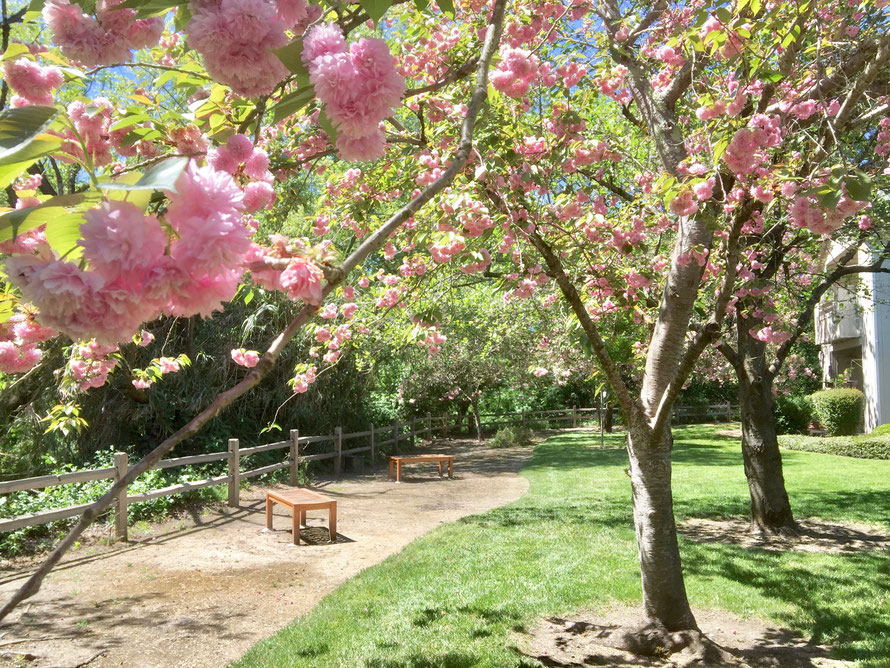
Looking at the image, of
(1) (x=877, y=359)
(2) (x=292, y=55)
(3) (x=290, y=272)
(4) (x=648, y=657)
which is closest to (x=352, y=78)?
(2) (x=292, y=55)

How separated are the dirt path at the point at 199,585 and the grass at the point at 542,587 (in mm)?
420

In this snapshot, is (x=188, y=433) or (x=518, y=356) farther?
(x=518, y=356)

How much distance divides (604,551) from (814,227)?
5.09 m

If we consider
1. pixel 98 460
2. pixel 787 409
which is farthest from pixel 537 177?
pixel 787 409

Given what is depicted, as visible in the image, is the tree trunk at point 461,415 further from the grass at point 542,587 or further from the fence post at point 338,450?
the grass at point 542,587

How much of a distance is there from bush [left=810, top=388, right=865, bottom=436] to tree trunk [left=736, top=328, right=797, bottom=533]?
12918 millimetres

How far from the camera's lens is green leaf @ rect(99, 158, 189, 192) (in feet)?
2.56

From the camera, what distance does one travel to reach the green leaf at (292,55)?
4.03ft

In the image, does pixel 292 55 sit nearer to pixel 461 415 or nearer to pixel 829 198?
pixel 829 198

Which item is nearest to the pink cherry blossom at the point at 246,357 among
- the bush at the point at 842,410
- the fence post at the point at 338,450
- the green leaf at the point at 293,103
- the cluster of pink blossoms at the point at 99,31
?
the cluster of pink blossoms at the point at 99,31

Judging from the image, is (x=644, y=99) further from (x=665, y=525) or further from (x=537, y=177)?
(x=665, y=525)

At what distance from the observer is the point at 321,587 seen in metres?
6.13

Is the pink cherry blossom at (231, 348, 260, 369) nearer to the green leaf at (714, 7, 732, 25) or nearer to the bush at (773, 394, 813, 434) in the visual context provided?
the green leaf at (714, 7, 732, 25)

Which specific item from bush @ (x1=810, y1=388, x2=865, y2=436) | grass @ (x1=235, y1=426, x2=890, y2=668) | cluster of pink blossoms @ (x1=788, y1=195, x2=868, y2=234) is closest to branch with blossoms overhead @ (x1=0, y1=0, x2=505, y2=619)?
cluster of pink blossoms @ (x1=788, y1=195, x2=868, y2=234)
